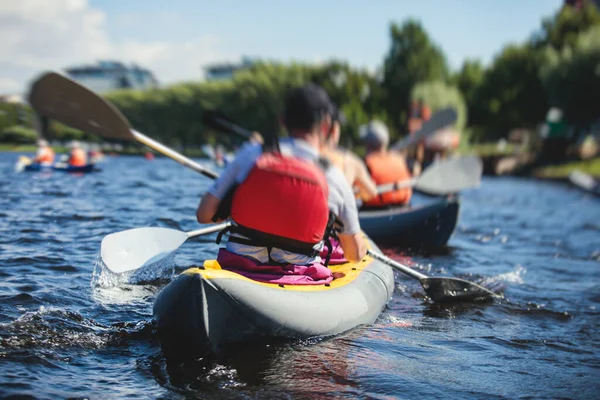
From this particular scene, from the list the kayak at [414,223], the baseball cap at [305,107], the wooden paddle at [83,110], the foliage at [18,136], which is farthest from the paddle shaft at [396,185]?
the foliage at [18,136]

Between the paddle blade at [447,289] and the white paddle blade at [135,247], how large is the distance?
2284 mm

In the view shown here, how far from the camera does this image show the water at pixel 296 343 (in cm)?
336

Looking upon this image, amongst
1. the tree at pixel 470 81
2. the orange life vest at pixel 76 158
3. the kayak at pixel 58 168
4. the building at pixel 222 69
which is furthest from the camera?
the building at pixel 222 69

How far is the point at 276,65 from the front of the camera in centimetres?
5584

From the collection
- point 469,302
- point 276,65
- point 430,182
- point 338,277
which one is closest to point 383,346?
point 338,277

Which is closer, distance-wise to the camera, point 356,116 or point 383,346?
point 383,346

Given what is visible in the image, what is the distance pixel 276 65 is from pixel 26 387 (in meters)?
54.2

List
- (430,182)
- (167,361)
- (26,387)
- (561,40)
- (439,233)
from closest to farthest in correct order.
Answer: (26,387) → (167,361) → (430,182) → (439,233) → (561,40)

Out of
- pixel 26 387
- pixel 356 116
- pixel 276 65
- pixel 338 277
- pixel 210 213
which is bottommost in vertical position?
pixel 26 387

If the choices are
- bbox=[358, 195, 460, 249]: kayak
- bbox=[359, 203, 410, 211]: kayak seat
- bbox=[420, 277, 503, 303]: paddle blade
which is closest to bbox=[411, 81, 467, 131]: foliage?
bbox=[358, 195, 460, 249]: kayak

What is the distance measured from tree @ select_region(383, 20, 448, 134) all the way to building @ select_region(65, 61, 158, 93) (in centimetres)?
7139

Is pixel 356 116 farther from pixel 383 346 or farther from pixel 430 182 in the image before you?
pixel 383 346

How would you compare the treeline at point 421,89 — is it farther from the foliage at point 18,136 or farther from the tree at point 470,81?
the foliage at point 18,136

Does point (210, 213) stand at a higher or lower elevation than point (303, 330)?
higher
